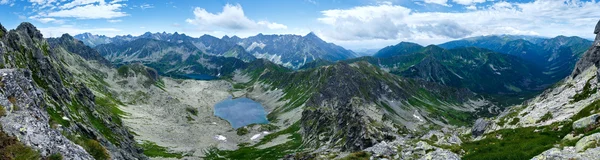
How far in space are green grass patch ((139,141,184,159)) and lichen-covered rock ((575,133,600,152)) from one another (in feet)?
542

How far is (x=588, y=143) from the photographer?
30219 mm

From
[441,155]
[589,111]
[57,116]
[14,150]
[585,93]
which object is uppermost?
[585,93]

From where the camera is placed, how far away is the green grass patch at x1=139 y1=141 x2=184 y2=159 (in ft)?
545

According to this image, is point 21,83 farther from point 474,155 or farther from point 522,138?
point 522,138

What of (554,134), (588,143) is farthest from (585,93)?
(588,143)

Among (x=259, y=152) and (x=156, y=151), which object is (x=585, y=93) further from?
(x=156, y=151)

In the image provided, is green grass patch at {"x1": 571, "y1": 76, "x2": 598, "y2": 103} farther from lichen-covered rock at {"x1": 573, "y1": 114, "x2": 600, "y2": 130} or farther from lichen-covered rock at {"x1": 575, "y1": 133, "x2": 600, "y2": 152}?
lichen-covered rock at {"x1": 575, "y1": 133, "x2": 600, "y2": 152}

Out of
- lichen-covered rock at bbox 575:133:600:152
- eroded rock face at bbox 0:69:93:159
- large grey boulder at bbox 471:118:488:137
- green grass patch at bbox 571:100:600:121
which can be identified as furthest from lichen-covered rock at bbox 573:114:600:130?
eroded rock face at bbox 0:69:93:159

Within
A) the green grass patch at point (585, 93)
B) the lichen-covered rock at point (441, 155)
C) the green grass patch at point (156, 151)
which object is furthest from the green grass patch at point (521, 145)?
the green grass patch at point (156, 151)

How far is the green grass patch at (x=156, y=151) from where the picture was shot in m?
166

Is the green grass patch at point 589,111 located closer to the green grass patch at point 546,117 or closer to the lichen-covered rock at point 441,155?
the green grass patch at point 546,117

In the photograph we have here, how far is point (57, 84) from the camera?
130m

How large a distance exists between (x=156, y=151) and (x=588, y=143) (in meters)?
177

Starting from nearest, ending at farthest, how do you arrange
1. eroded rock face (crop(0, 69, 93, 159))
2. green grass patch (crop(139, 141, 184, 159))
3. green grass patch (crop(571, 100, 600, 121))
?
eroded rock face (crop(0, 69, 93, 159)) → green grass patch (crop(571, 100, 600, 121)) → green grass patch (crop(139, 141, 184, 159))
